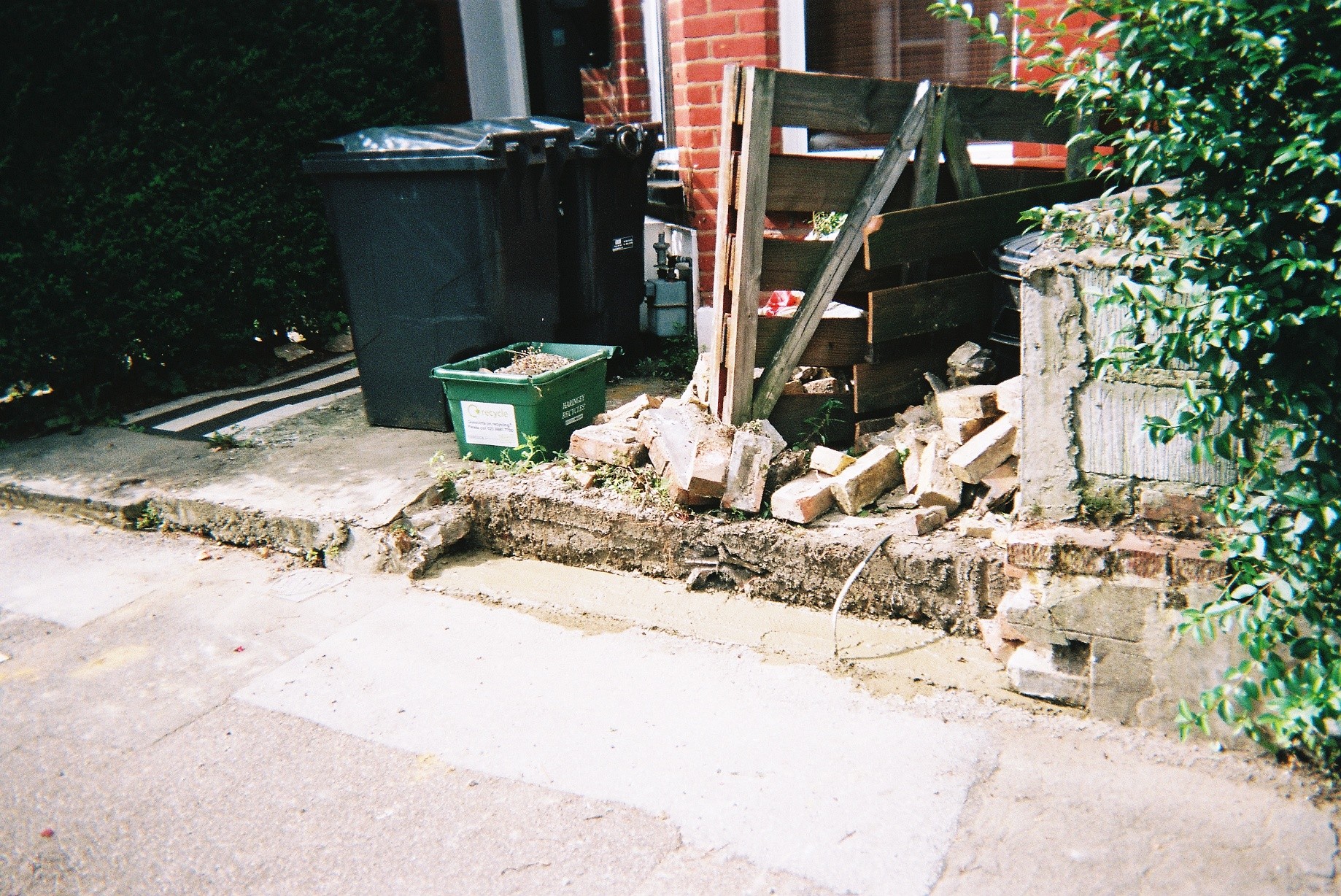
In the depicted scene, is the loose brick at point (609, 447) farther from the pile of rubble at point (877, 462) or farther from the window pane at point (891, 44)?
the window pane at point (891, 44)

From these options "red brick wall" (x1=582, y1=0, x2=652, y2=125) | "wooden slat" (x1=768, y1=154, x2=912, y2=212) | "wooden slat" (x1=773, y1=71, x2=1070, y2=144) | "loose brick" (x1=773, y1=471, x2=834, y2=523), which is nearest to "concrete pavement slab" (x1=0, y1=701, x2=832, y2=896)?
"loose brick" (x1=773, y1=471, x2=834, y2=523)

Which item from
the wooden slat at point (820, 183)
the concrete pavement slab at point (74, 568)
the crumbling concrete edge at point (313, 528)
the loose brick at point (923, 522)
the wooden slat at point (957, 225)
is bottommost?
the concrete pavement slab at point (74, 568)

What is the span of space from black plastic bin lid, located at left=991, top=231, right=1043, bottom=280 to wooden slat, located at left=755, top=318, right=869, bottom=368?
1.77ft

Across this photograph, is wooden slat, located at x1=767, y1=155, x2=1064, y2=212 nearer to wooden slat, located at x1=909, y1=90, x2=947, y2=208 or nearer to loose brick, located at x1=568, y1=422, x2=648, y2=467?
wooden slat, located at x1=909, y1=90, x2=947, y2=208

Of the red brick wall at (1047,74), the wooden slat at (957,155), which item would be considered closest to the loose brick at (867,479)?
the wooden slat at (957,155)

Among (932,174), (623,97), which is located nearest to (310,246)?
(623,97)

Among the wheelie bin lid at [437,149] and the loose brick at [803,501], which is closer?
the loose brick at [803,501]

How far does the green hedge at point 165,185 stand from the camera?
529 centimetres

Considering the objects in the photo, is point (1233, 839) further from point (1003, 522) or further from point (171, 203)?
point (171, 203)

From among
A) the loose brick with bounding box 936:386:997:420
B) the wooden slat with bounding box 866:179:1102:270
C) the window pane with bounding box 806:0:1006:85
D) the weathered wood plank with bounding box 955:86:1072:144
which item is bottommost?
the loose brick with bounding box 936:386:997:420

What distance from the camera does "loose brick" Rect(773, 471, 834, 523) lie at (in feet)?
11.4

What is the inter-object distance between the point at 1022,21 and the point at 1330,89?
286 cm

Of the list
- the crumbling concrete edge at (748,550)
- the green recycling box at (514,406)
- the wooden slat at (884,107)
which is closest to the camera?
the crumbling concrete edge at (748,550)

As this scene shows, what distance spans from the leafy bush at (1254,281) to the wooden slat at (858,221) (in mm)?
1243
